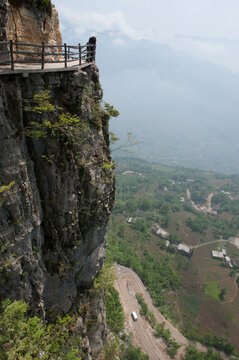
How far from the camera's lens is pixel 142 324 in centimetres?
4509

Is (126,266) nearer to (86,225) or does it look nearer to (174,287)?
(174,287)

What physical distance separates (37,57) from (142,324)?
2073 inches

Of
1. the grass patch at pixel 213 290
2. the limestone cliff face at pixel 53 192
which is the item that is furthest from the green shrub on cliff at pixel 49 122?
the grass patch at pixel 213 290

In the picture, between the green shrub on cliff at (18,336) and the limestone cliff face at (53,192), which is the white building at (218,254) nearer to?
the limestone cliff face at (53,192)

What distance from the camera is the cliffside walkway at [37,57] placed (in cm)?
957

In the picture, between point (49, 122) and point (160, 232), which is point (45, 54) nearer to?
point (49, 122)

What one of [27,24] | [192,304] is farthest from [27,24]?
[192,304]

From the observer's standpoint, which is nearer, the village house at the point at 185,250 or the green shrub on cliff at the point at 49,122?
the green shrub on cliff at the point at 49,122

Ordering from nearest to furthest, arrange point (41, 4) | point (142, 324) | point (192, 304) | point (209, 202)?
1. point (41, 4)
2. point (142, 324)
3. point (192, 304)
4. point (209, 202)

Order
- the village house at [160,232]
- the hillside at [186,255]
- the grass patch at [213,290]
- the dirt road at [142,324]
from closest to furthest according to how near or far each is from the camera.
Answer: the dirt road at [142,324] → the hillside at [186,255] → the grass patch at [213,290] → the village house at [160,232]

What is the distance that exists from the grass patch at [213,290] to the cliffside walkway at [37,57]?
7655 centimetres

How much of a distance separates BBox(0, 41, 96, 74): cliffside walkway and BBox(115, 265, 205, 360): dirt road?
31.6 meters

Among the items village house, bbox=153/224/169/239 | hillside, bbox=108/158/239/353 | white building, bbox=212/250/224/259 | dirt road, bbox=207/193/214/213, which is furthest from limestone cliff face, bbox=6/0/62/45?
dirt road, bbox=207/193/214/213

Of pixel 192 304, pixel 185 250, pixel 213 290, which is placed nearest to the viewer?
pixel 192 304
